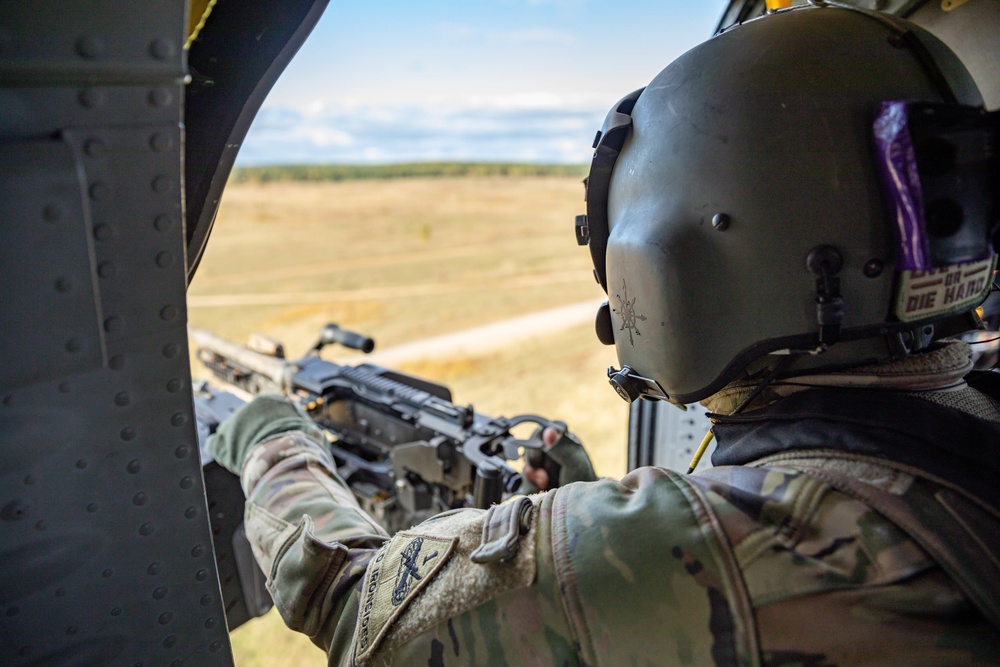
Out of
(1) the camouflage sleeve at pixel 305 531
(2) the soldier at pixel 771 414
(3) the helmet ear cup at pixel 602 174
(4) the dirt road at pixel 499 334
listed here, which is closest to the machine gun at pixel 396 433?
(1) the camouflage sleeve at pixel 305 531

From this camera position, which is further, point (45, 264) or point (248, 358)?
point (248, 358)

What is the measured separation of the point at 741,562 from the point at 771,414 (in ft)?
0.84

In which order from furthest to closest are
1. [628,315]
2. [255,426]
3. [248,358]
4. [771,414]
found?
[248,358]
[255,426]
[628,315]
[771,414]

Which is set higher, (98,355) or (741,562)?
(98,355)

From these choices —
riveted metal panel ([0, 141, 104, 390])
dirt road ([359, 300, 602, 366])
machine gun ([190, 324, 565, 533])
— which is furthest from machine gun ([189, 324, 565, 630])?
dirt road ([359, 300, 602, 366])

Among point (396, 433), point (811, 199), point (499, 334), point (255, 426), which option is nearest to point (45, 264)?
point (811, 199)

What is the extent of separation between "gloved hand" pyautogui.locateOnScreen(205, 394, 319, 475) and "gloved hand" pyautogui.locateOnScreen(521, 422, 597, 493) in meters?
0.60

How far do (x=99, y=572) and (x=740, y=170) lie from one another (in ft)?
3.43

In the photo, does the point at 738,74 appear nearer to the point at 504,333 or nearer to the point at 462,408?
the point at 462,408

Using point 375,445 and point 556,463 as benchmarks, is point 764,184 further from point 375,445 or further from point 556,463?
point 375,445

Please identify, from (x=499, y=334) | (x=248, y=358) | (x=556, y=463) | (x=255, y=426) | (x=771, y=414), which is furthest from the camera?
(x=499, y=334)

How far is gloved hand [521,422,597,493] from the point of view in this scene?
1.85m

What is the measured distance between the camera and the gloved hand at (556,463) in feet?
6.06

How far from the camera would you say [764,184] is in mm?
983
